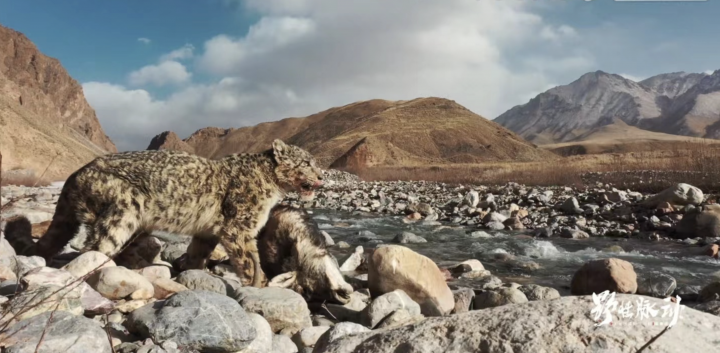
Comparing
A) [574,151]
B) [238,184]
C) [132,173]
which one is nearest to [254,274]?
[238,184]

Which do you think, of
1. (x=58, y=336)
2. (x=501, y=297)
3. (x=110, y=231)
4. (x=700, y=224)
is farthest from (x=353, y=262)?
(x=700, y=224)

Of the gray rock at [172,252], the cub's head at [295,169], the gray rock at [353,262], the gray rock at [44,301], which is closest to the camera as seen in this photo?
the gray rock at [44,301]

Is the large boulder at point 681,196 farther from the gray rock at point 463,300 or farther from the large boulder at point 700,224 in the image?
the gray rock at point 463,300

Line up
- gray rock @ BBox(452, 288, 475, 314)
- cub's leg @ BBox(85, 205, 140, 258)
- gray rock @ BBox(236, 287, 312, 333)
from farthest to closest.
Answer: gray rock @ BBox(452, 288, 475, 314), cub's leg @ BBox(85, 205, 140, 258), gray rock @ BBox(236, 287, 312, 333)

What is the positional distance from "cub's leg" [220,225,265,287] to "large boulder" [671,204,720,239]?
11241 millimetres

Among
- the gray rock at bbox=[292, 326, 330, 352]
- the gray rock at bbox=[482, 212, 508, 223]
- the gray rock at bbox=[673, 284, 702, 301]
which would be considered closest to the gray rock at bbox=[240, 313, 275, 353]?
the gray rock at bbox=[292, 326, 330, 352]

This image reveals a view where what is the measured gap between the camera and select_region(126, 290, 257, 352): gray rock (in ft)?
11.5

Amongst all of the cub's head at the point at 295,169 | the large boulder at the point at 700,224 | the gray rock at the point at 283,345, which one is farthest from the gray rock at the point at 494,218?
the gray rock at the point at 283,345

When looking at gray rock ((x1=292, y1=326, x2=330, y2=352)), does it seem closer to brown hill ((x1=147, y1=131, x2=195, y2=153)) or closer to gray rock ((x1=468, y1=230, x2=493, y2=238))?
gray rock ((x1=468, y1=230, x2=493, y2=238))

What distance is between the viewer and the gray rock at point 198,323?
3492 mm

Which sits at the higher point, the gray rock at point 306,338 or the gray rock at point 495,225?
the gray rock at point 306,338

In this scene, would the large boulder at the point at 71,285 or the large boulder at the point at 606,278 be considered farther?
the large boulder at the point at 606,278

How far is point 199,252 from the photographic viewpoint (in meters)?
6.62

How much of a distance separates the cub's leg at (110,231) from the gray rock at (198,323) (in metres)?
1.59
